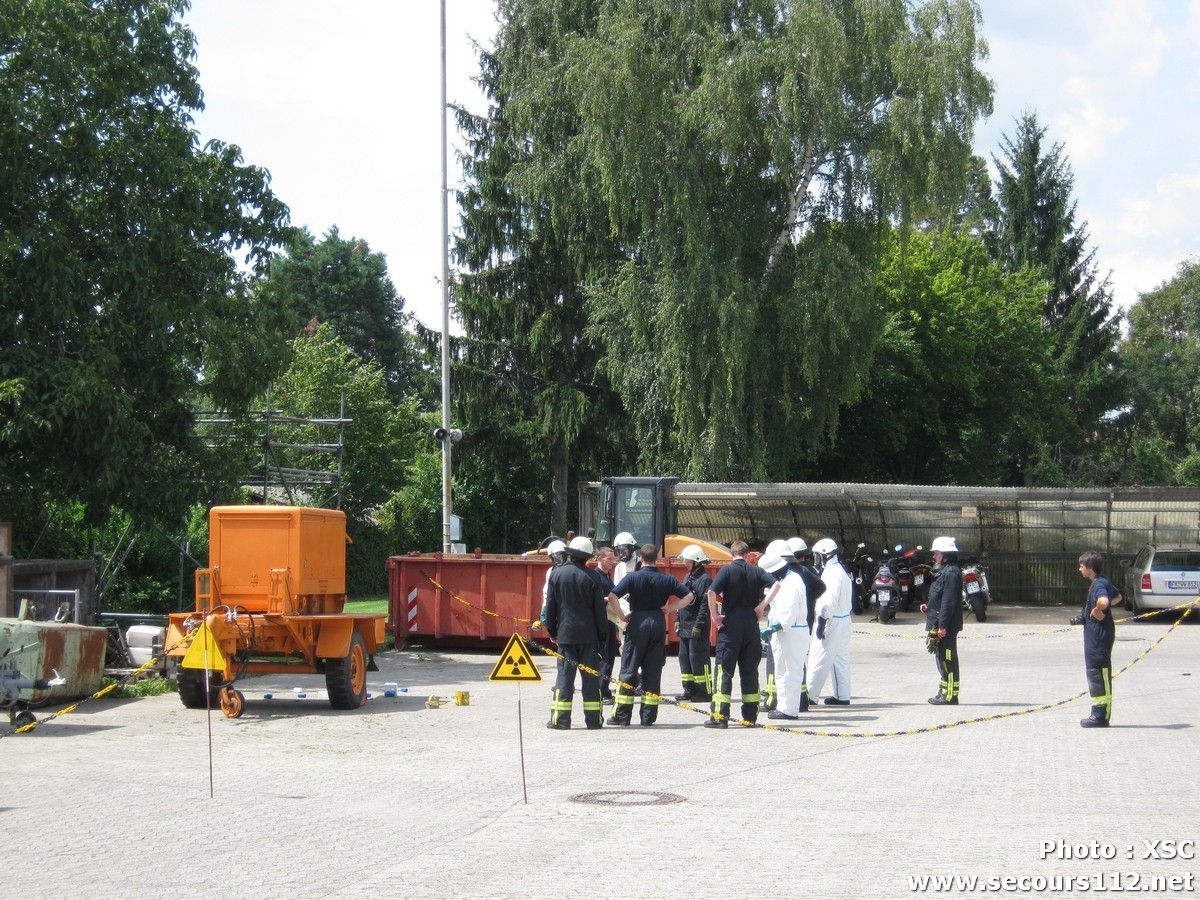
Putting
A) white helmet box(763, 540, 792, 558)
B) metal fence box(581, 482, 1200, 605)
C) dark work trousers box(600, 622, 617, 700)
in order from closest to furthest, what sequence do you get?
dark work trousers box(600, 622, 617, 700) < white helmet box(763, 540, 792, 558) < metal fence box(581, 482, 1200, 605)

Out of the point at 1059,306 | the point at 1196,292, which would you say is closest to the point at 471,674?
the point at 1059,306

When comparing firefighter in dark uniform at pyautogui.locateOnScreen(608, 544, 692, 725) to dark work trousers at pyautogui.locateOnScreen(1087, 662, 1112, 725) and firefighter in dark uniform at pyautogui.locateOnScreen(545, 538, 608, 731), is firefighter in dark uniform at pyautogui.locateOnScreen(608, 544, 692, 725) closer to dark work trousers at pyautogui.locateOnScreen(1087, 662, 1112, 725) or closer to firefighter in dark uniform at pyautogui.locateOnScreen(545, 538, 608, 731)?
firefighter in dark uniform at pyautogui.locateOnScreen(545, 538, 608, 731)

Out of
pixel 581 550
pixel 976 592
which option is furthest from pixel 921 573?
pixel 581 550

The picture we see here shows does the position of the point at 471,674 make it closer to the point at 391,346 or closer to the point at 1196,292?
the point at 1196,292

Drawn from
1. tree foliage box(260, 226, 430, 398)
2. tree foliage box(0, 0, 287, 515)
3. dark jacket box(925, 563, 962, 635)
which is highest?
tree foliage box(260, 226, 430, 398)

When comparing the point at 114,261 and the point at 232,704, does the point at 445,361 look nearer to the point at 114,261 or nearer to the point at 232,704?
the point at 114,261

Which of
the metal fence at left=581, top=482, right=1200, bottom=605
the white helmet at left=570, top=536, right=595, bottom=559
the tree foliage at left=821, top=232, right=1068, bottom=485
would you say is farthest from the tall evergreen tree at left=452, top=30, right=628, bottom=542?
the white helmet at left=570, top=536, right=595, bottom=559

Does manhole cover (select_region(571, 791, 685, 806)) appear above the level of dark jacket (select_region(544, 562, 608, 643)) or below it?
below

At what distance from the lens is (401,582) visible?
Result: 24672 mm

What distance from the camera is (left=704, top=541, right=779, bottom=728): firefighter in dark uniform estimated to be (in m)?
14.7

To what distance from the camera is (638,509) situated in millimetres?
29016

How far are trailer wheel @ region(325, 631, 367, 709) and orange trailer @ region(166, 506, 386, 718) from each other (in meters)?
0.01

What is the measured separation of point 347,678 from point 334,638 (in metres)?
0.48

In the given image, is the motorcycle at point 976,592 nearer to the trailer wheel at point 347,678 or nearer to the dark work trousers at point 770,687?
the dark work trousers at point 770,687
